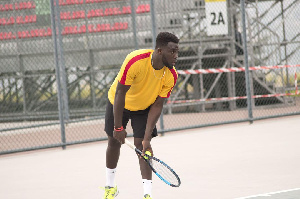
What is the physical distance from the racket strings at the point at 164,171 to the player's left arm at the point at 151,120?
14 cm

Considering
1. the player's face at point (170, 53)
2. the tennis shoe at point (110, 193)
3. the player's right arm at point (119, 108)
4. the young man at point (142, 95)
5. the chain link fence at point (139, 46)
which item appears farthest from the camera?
the chain link fence at point (139, 46)

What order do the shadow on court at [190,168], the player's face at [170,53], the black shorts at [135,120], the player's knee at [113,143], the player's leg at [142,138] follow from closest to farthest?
the player's face at [170,53] → the player's leg at [142,138] → the black shorts at [135,120] → the player's knee at [113,143] → the shadow on court at [190,168]

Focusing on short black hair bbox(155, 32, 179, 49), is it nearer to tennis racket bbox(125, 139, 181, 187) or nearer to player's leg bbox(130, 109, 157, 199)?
player's leg bbox(130, 109, 157, 199)

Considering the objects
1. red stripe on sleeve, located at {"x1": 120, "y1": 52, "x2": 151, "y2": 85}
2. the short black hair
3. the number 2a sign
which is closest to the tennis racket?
red stripe on sleeve, located at {"x1": 120, "y1": 52, "x2": 151, "y2": 85}

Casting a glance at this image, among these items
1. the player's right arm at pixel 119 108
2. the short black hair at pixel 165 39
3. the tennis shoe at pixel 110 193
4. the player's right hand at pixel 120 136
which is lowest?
the tennis shoe at pixel 110 193

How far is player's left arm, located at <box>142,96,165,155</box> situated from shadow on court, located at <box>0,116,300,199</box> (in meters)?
1.07

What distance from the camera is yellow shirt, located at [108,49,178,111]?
6.24 m

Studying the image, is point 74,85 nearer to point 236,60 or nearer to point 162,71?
point 236,60

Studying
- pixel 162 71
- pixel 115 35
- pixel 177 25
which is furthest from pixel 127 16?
pixel 162 71

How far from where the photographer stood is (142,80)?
254 inches

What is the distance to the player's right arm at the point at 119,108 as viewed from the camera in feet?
20.7

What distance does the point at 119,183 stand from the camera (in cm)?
836

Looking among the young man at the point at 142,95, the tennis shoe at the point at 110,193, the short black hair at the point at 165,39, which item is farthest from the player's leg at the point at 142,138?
the short black hair at the point at 165,39

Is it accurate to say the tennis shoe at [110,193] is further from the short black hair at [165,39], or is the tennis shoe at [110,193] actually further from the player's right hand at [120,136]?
the short black hair at [165,39]
